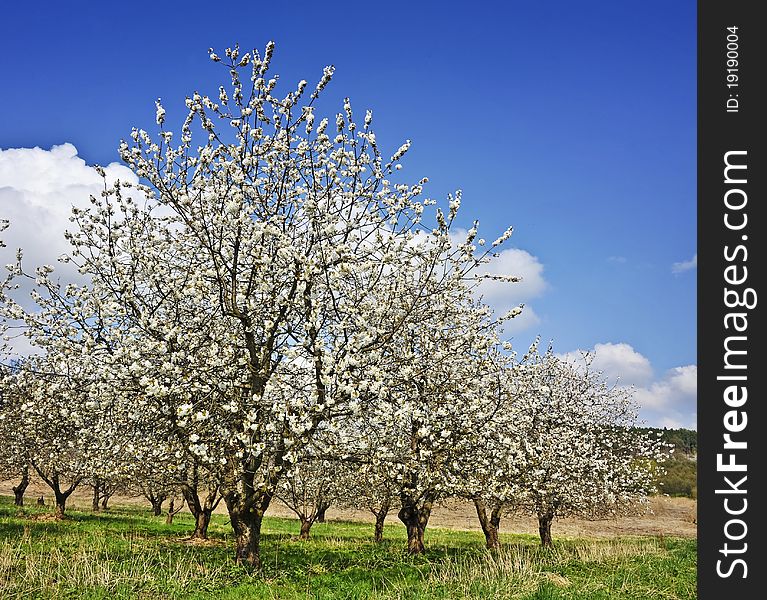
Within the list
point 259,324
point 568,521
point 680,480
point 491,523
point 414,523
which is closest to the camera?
point 259,324

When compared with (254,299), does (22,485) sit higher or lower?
lower

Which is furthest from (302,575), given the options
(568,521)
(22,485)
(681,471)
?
(681,471)

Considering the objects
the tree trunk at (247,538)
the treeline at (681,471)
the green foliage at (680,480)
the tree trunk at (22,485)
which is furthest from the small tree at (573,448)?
the green foliage at (680,480)

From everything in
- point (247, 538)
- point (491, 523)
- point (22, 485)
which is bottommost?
point (22, 485)

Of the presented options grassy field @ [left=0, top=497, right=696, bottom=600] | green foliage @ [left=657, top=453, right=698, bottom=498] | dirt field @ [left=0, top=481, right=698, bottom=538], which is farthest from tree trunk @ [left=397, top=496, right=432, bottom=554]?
green foliage @ [left=657, top=453, right=698, bottom=498]

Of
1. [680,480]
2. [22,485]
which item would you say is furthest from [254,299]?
[680,480]

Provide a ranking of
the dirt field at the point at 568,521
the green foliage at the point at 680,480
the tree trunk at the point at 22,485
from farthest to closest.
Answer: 1. the green foliage at the point at 680,480
2. the dirt field at the point at 568,521
3. the tree trunk at the point at 22,485

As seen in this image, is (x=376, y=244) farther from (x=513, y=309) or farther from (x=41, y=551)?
(x=41, y=551)

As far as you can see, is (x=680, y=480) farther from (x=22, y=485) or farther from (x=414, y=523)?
(x=22, y=485)

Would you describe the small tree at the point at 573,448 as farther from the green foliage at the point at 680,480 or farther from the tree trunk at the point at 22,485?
the green foliage at the point at 680,480

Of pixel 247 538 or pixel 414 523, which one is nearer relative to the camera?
pixel 247 538

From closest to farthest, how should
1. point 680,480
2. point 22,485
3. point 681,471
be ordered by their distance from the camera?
point 22,485 → point 680,480 → point 681,471

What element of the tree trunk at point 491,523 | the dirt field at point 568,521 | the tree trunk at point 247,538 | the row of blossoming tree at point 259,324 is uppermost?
the row of blossoming tree at point 259,324
